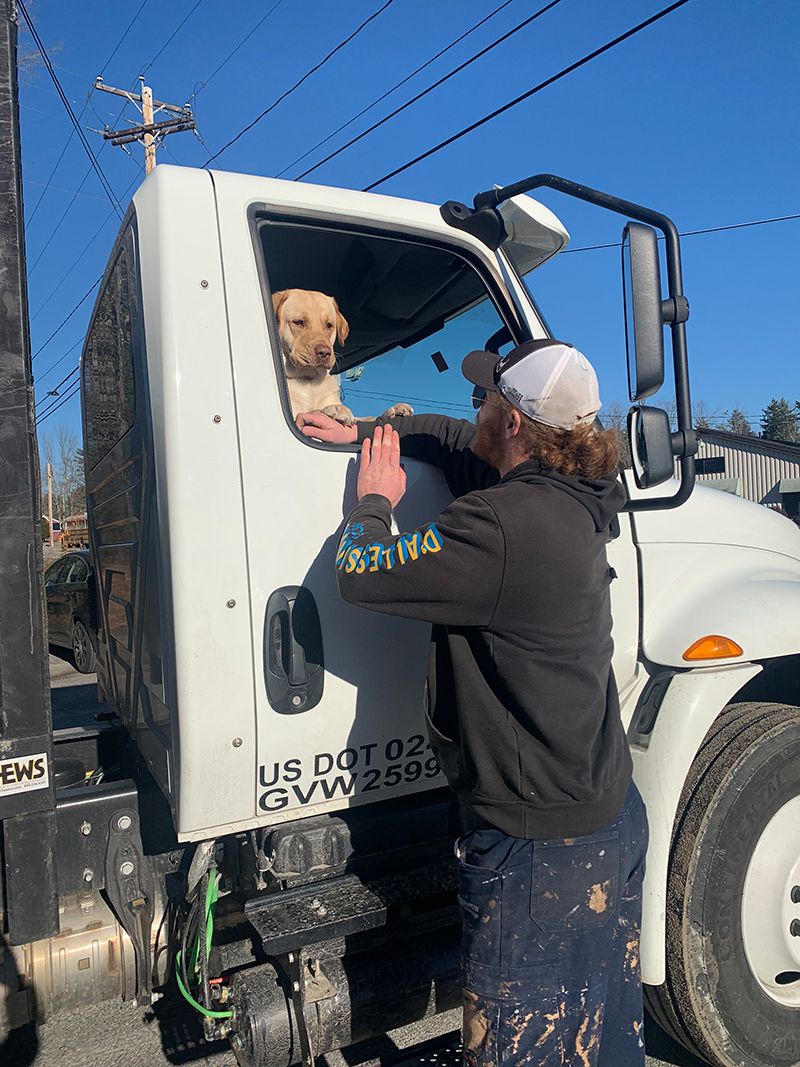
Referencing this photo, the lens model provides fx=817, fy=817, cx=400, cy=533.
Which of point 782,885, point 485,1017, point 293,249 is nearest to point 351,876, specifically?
point 485,1017

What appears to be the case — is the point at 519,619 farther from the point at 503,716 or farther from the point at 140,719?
the point at 140,719

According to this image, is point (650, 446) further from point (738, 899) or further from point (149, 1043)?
point (149, 1043)

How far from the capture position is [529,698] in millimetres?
1771

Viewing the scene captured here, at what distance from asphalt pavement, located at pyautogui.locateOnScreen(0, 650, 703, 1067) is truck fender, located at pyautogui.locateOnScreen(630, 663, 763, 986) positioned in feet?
2.99

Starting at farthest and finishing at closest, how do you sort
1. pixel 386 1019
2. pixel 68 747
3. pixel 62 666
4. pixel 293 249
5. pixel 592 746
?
pixel 62 666
pixel 68 747
pixel 293 249
pixel 386 1019
pixel 592 746

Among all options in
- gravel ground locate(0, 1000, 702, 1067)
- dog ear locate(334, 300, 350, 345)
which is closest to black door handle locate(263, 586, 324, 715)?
dog ear locate(334, 300, 350, 345)

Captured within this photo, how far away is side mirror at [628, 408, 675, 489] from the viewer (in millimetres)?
2148

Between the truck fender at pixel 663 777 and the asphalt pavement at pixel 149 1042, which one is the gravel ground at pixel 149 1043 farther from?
the truck fender at pixel 663 777

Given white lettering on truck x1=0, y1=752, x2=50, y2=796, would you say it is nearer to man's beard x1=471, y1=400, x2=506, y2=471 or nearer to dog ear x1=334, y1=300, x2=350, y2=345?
man's beard x1=471, y1=400, x2=506, y2=471

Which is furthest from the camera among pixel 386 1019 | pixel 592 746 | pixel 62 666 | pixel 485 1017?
pixel 62 666

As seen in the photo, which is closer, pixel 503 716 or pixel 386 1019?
pixel 503 716

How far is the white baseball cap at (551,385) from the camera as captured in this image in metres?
1.87

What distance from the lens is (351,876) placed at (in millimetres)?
2182

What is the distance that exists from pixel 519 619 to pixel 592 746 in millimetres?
364
